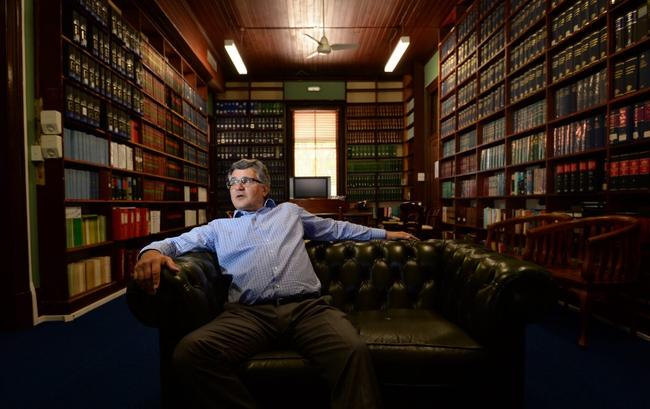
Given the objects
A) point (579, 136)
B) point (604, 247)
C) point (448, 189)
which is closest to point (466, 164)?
point (448, 189)

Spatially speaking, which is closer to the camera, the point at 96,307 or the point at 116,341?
the point at 116,341

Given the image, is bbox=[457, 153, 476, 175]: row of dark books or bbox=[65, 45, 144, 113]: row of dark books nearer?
bbox=[65, 45, 144, 113]: row of dark books

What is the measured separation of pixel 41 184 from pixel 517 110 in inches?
170

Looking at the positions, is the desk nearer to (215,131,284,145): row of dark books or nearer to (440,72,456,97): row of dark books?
(440,72,456,97): row of dark books

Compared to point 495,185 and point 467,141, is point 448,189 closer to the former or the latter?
point 467,141

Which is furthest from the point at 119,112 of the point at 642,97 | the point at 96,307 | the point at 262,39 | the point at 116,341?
the point at 642,97

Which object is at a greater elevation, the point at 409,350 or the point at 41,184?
the point at 41,184

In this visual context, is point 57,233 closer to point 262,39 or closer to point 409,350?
point 409,350

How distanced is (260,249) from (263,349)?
41 cm

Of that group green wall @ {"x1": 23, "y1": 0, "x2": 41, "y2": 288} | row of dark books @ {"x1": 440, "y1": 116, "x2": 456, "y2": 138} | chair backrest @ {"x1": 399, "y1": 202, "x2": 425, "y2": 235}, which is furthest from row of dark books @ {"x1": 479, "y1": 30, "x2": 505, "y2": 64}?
green wall @ {"x1": 23, "y1": 0, "x2": 41, "y2": 288}

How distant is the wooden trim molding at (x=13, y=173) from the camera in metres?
2.55

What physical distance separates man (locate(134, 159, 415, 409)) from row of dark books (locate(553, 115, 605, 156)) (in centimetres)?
178

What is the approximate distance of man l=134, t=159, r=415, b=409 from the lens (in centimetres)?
118

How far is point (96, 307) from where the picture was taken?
316 cm
